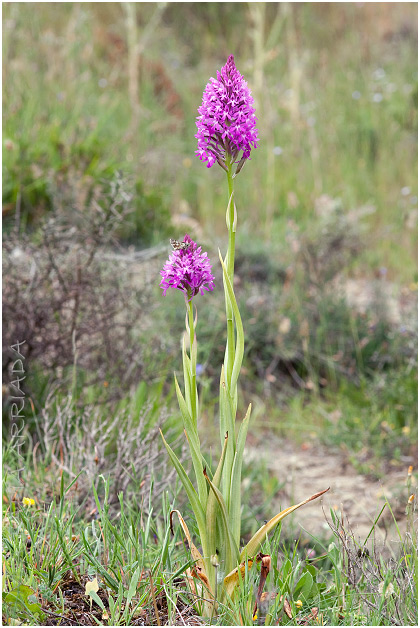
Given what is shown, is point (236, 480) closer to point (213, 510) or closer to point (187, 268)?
point (213, 510)

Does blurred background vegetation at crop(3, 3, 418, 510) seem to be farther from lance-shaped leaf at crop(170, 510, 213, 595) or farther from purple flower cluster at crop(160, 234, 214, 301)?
purple flower cluster at crop(160, 234, 214, 301)

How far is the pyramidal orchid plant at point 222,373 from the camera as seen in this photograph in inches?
66.8

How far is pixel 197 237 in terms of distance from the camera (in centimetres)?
436

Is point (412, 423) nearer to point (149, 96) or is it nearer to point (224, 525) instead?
point (224, 525)

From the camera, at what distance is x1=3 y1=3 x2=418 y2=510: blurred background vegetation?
3.22 m

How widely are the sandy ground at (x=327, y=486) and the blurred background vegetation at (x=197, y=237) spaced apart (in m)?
0.10

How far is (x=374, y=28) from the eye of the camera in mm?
10953

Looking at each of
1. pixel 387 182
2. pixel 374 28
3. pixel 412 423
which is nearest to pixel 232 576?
pixel 412 423

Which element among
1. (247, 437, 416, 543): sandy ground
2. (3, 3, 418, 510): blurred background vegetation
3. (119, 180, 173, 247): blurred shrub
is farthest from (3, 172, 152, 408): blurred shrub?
(119, 180, 173, 247): blurred shrub

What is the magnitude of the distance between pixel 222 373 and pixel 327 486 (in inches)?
73.3

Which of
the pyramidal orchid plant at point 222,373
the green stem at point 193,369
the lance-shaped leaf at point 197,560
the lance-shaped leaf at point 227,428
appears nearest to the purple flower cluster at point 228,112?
the pyramidal orchid plant at point 222,373

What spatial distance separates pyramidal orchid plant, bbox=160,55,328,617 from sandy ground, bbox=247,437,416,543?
1213 millimetres

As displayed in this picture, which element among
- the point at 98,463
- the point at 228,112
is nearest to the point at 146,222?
the point at 98,463

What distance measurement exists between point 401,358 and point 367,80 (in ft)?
18.8
